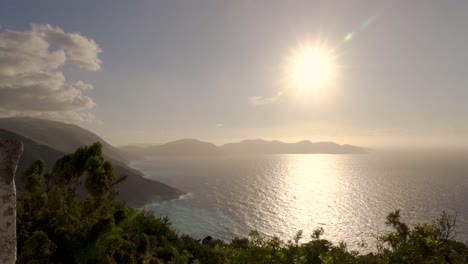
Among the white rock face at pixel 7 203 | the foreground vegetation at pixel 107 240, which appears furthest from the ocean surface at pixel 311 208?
the white rock face at pixel 7 203

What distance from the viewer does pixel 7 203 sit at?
6.04m

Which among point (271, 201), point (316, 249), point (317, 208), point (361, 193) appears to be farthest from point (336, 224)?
point (316, 249)

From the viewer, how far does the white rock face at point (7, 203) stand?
593cm

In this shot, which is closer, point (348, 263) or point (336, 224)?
point (348, 263)

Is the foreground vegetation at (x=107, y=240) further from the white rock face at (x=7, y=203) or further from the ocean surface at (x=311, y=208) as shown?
the ocean surface at (x=311, y=208)

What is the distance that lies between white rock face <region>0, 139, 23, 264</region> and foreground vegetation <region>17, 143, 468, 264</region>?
8.91 meters

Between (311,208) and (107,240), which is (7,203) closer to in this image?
(107,240)

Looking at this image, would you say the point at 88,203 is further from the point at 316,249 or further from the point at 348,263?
the point at 348,263

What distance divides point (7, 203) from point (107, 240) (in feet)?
58.1

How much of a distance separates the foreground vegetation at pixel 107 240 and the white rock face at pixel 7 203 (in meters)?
8.91

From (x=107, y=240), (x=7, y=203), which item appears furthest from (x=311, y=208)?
(x=7, y=203)

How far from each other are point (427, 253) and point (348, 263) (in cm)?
493

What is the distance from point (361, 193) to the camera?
168375 millimetres

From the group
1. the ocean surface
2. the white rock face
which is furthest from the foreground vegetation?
the ocean surface
